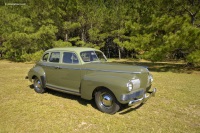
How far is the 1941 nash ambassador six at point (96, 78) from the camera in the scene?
5.34m

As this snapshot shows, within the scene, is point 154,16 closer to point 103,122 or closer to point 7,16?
point 103,122

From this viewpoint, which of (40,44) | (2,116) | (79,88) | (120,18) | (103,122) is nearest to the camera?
(103,122)

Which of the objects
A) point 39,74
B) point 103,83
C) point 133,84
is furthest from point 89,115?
point 39,74

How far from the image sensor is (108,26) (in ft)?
82.7

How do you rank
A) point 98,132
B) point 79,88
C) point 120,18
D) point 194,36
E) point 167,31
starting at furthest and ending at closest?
point 120,18
point 167,31
point 194,36
point 79,88
point 98,132

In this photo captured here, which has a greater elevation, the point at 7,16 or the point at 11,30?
the point at 7,16

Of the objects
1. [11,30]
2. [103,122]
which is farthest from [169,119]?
[11,30]

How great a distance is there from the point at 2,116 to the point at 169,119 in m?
4.84

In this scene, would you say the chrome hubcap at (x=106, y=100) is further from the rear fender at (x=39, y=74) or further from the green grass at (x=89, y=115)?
the rear fender at (x=39, y=74)

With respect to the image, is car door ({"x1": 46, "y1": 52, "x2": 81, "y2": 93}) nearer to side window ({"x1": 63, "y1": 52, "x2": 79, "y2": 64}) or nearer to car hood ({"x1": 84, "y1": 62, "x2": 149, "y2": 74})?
side window ({"x1": 63, "y1": 52, "x2": 79, "y2": 64})

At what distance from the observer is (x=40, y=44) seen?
68.3 ft

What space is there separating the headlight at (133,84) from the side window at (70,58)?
2071 millimetres

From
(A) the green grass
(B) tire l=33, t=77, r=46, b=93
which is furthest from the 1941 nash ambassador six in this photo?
(A) the green grass

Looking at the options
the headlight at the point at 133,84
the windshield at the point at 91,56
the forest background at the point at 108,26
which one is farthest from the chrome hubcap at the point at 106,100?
the forest background at the point at 108,26
